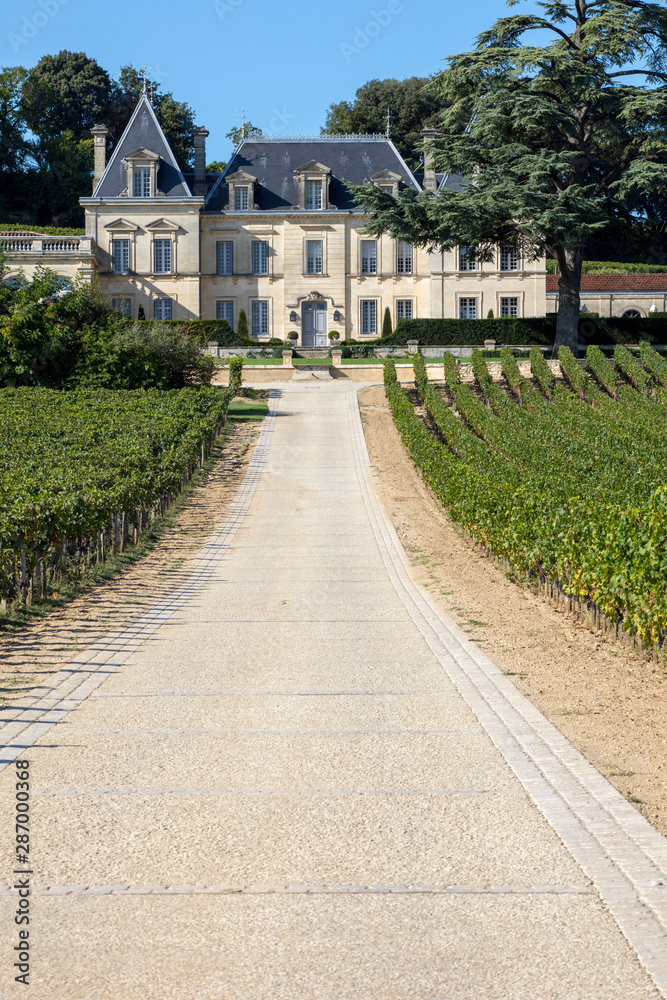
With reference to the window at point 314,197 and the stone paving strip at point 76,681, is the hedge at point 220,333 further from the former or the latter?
the stone paving strip at point 76,681

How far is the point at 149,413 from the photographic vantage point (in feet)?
82.0

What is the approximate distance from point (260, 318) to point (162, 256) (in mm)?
5950

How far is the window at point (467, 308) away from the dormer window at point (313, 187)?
863 cm

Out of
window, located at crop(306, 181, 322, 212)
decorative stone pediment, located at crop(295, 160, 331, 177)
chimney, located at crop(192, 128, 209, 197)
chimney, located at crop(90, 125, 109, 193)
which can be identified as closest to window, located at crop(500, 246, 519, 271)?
window, located at crop(306, 181, 322, 212)

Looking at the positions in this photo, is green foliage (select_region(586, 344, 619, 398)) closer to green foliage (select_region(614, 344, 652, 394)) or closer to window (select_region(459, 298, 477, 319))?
green foliage (select_region(614, 344, 652, 394))

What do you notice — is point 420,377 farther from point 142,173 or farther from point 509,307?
point 142,173

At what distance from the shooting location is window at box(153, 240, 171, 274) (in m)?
51.7

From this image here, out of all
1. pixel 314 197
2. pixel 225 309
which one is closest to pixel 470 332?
pixel 314 197

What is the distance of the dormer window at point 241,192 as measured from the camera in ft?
171

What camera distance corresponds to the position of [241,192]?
52.5 meters

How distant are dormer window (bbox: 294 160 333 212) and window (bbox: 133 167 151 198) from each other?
25.2 feet

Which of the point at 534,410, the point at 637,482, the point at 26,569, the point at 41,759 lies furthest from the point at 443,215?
the point at 41,759

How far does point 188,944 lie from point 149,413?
2198 centimetres

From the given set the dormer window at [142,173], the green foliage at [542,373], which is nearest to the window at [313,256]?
the dormer window at [142,173]
